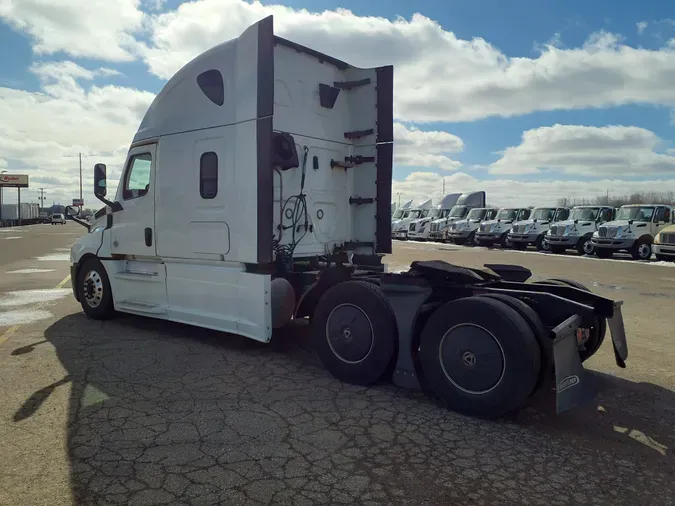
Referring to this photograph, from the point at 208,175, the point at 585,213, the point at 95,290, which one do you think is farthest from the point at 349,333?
the point at 585,213

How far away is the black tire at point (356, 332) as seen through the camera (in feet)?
15.9

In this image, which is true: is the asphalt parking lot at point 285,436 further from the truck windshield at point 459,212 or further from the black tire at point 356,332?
the truck windshield at point 459,212

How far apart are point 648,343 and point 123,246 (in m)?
7.06

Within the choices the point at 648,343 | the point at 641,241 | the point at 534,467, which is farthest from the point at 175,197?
the point at 641,241

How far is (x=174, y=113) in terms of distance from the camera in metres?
6.74

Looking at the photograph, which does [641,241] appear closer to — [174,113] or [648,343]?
[648,343]

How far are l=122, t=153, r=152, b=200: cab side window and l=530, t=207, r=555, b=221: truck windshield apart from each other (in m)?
22.7

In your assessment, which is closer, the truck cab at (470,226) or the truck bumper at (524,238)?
the truck bumper at (524,238)

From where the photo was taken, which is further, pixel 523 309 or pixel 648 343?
pixel 648 343

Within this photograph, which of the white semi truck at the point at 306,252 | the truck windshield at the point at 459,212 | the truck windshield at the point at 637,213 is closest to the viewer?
the white semi truck at the point at 306,252

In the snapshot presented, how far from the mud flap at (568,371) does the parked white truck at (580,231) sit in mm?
20212

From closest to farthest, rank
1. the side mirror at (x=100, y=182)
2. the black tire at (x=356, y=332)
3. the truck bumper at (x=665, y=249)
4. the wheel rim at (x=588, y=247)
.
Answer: the black tire at (x=356, y=332) < the side mirror at (x=100, y=182) < the truck bumper at (x=665, y=249) < the wheel rim at (x=588, y=247)

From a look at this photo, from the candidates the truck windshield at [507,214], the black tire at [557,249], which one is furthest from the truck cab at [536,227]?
the truck windshield at [507,214]

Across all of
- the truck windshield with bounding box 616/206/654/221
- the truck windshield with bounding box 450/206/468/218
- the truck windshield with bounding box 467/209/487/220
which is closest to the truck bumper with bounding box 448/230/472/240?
the truck windshield with bounding box 467/209/487/220
